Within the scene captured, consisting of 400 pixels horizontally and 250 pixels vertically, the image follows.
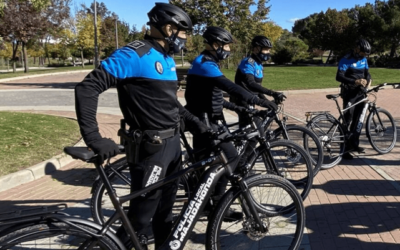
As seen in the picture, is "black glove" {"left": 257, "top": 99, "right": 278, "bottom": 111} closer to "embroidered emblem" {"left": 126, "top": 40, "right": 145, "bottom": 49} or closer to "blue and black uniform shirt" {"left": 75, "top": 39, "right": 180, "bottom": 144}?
"blue and black uniform shirt" {"left": 75, "top": 39, "right": 180, "bottom": 144}

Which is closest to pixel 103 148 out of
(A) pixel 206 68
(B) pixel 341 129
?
(A) pixel 206 68

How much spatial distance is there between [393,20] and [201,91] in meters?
43.2

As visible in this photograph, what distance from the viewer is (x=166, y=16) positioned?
2506 millimetres

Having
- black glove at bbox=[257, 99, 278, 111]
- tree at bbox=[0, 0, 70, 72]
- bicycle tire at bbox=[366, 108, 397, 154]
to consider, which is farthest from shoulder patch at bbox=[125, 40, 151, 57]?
tree at bbox=[0, 0, 70, 72]

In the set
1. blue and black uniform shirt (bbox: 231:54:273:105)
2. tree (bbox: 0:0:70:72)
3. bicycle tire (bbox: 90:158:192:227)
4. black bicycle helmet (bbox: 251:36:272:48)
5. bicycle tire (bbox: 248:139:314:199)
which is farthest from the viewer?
tree (bbox: 0:0:70:72)

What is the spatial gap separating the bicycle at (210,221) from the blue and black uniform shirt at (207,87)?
2.10 feet

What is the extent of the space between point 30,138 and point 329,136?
18.0ft

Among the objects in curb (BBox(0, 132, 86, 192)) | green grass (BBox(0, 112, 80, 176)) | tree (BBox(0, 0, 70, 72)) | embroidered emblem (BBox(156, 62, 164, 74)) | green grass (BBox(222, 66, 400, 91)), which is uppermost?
tree (BBox(0, 0, 70, 72))

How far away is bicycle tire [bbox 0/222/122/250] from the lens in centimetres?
197

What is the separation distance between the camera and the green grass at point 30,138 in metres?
5.79

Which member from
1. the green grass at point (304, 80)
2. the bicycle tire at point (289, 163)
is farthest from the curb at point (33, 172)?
the green grass at point (304, 80)

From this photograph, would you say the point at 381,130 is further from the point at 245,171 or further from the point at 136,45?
the point at 136,45

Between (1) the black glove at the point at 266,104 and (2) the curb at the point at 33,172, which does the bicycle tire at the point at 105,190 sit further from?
(2) the curb at the point at 33,172

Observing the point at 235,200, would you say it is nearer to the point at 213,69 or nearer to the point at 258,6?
the point at 213,69
